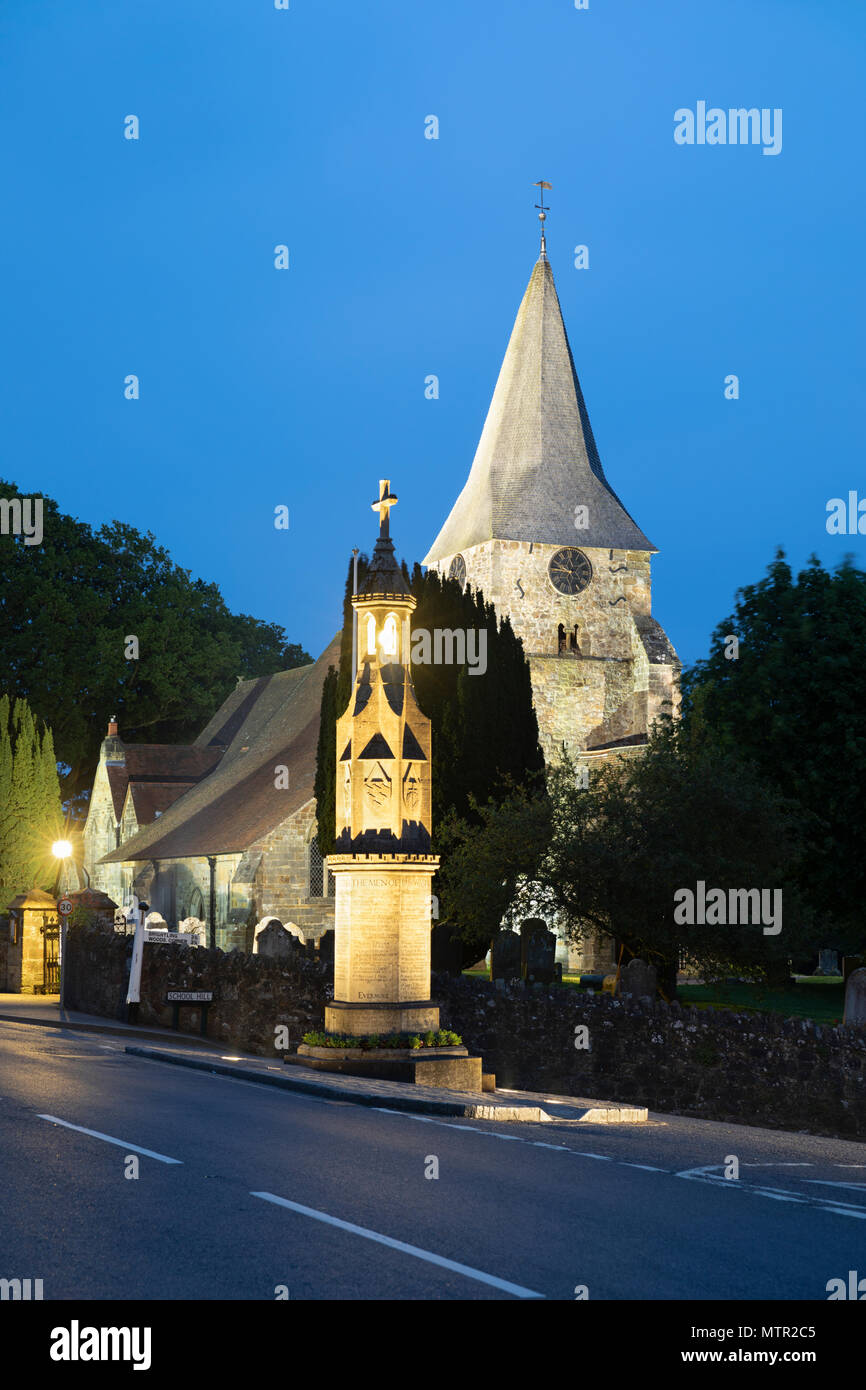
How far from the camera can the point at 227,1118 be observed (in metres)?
13.5

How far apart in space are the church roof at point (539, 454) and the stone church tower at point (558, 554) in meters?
0.05

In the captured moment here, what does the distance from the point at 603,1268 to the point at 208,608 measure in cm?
5983

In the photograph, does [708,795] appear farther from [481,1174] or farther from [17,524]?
[17,524]

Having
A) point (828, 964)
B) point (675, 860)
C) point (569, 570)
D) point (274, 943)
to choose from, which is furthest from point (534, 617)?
point (675, 860)

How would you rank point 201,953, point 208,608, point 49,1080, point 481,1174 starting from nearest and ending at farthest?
point 481,1174, point 49,1080, point 201,953, point 208,608

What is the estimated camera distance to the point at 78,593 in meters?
59.6

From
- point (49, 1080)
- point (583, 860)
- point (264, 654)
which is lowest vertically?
point (49, 1080)

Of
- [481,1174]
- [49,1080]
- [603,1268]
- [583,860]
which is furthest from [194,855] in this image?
[603,1268]

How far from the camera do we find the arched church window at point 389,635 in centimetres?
1902

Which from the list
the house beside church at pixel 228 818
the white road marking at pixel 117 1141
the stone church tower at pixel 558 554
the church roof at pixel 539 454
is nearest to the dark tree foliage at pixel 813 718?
the house beside church at pixel 228 818

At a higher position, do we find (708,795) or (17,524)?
(17,524)

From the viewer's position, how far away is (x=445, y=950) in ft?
97.0
